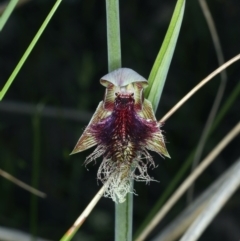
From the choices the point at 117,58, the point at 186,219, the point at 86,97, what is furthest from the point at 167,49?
the point at 86,97

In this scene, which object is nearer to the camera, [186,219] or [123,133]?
[123,133]

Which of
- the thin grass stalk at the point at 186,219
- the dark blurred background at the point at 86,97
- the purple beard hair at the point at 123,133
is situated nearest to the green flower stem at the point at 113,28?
the purple beard hair at the point at 123,133

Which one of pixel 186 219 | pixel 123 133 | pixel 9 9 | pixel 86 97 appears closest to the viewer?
pixel 9 9

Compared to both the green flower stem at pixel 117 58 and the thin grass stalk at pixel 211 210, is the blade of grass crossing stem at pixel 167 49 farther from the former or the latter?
the thin grass stalk at pixel 211 210

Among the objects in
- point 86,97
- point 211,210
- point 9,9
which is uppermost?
point 9,9

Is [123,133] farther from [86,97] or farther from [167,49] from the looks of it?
[86,97]

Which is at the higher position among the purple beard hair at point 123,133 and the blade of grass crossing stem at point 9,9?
the blade of grass crossing stem at point 9,9

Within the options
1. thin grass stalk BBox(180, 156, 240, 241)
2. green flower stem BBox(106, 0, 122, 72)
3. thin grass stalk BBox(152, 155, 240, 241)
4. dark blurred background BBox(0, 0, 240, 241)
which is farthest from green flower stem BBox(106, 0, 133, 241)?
dark blurred background BBox(0, 0, 240, 241)
